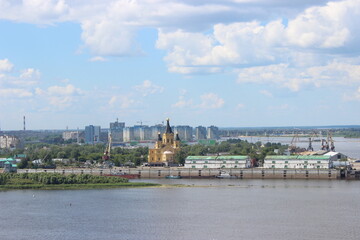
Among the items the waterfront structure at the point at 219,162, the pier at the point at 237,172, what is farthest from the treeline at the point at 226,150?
the pier at the point at 237,172

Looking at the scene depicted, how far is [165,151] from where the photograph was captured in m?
85.2

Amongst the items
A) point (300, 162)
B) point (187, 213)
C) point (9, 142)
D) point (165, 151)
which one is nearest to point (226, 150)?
point (165, 151)

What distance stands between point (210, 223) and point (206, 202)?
31.0ft

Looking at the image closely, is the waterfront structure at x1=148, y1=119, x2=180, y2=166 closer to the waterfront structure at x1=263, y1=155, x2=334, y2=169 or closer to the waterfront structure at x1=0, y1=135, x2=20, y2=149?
the waterfront structure at x1=263, y1=155, x2=334, y2=169

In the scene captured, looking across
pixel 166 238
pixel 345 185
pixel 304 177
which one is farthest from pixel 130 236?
pixel 304 177

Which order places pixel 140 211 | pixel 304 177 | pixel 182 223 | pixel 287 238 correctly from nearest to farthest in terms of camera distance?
1. pixel 287 238
2. pixel 182 223
3. pixel 140 211
4. pixel 304 177

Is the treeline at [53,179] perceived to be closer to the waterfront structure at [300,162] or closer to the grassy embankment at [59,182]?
the grassy embankment at [59,182]

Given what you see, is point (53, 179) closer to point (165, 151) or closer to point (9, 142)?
point (165, 151)

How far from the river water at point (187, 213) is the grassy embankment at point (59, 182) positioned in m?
2.46

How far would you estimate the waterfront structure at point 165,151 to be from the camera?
84188mm

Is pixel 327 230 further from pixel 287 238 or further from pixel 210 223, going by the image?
pixel 210 223

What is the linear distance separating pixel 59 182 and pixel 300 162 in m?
24.8

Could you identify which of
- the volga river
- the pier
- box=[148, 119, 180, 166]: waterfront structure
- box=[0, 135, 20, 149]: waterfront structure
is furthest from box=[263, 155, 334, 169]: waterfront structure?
box=[0, 135, 20, 149]: waterfront structure

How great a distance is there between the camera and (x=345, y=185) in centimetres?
6225
